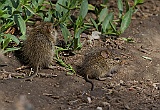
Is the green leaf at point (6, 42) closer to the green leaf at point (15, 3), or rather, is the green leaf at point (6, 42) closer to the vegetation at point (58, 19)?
the vegetation at point (58, 19)

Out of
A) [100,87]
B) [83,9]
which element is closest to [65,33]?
[83,9]

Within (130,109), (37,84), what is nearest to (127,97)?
(130,109)

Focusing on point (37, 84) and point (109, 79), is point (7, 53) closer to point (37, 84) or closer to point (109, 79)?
point (37, 84)

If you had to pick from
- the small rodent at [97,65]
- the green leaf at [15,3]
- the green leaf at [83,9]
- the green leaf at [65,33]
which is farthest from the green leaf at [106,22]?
the green leaf at [15,3]

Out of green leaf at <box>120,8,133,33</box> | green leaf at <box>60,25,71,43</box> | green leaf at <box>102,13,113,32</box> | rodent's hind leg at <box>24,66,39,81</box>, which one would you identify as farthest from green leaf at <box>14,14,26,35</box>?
green leaf at <box>120,8,133,33</box>

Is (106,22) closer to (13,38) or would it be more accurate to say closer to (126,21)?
(126,21)

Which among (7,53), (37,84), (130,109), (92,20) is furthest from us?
(92,20)
